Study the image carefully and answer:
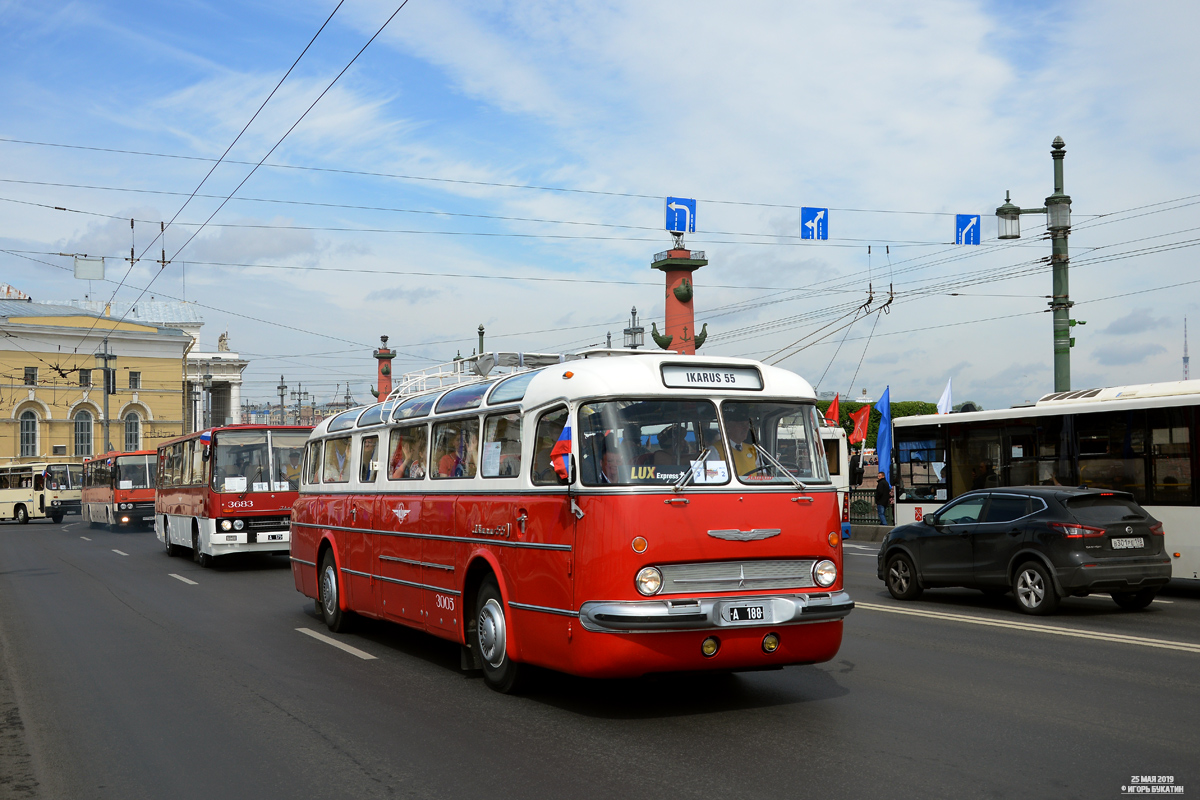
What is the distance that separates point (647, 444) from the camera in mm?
7656

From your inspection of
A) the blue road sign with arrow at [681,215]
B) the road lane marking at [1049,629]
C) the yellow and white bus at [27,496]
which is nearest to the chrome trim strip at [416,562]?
the road lane marking at [1049,629]

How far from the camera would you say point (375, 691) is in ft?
29.1

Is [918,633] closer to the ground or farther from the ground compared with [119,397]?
closer to the ground

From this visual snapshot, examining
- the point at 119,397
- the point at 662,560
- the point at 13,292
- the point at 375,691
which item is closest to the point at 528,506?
the point at 662,560

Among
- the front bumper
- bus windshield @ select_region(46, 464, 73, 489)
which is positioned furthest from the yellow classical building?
the front bumper

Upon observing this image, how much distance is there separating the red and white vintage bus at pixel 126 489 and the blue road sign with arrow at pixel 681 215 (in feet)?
75.1

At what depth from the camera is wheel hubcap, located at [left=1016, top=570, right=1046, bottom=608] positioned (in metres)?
13.3

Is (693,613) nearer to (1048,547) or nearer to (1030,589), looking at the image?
(1048,547)

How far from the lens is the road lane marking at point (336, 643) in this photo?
10.8 meters

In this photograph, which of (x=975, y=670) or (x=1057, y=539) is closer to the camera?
(x=975, y=670)

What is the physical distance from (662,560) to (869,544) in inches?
891

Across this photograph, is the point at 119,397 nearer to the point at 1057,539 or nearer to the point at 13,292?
the point at 13,292

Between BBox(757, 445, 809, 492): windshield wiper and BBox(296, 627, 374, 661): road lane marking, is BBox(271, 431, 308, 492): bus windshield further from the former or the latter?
BBox(757, 445, 809, 492): windshield wiper

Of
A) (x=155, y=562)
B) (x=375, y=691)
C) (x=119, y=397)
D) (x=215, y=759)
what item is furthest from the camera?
(x=119, y=397)
